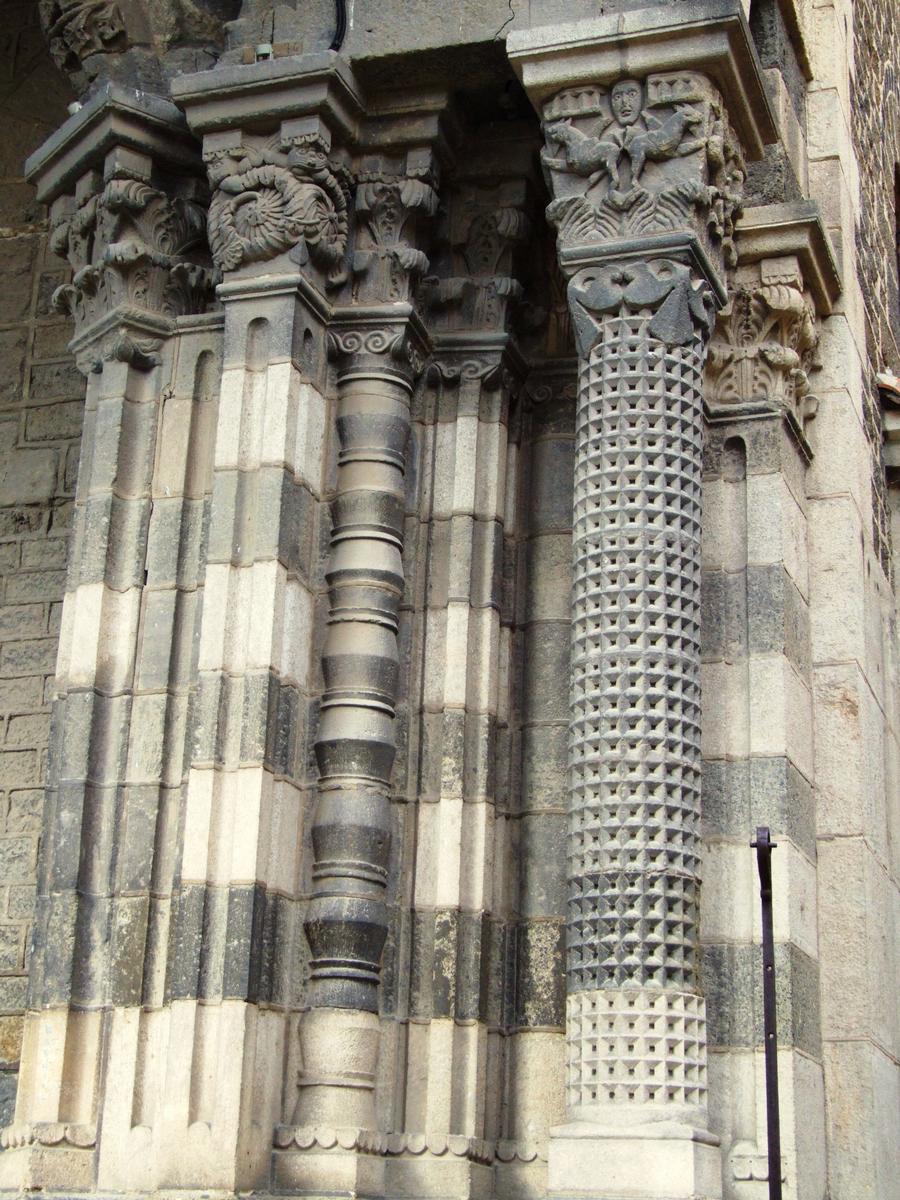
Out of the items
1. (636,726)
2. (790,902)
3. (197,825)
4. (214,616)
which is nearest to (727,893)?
(790,902)

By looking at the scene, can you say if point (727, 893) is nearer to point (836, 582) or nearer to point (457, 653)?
point (457, 653)

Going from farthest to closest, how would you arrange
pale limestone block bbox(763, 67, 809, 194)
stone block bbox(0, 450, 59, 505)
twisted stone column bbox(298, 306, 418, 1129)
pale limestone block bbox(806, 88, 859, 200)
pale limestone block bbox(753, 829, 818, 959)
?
1. stone block bbox(0, 450, 59, 505)
2. pale limestone block bbox(806, 88, 859, 200)
3. pale limestone block bbox(763, 67, 809, 194)
4. pale limestone block bbox(753, 829, 818, 959)
5. twisted stone column bbox(298, 306, 418, 1129)

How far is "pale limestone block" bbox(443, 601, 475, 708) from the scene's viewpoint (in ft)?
26.3

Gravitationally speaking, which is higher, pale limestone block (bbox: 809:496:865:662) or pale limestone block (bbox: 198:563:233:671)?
pale limestone block (bbox: 809:496:865:662)

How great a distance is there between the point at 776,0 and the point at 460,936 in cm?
470

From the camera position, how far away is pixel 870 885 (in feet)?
27.2

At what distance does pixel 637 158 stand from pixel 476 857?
9.38 feet

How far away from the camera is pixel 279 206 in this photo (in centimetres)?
810

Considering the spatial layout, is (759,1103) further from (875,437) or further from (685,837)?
(875,437)

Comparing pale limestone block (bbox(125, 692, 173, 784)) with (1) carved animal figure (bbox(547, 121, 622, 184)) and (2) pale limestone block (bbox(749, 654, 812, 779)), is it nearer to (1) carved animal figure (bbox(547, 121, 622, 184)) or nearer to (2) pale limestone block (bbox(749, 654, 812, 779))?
(2) pale limestone block (bbox(749, 654, 812, 779))

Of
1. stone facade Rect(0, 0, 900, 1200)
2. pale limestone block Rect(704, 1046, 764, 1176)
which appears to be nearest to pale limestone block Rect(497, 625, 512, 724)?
stone facade Rect(0, 0, 900, 1200)

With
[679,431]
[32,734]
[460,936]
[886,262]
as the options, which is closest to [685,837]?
[460,936]

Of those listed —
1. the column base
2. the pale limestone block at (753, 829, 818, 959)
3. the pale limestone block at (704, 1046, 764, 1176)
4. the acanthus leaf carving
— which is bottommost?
the column base

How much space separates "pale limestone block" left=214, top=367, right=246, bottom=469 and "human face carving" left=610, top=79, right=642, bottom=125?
6.03 ft
